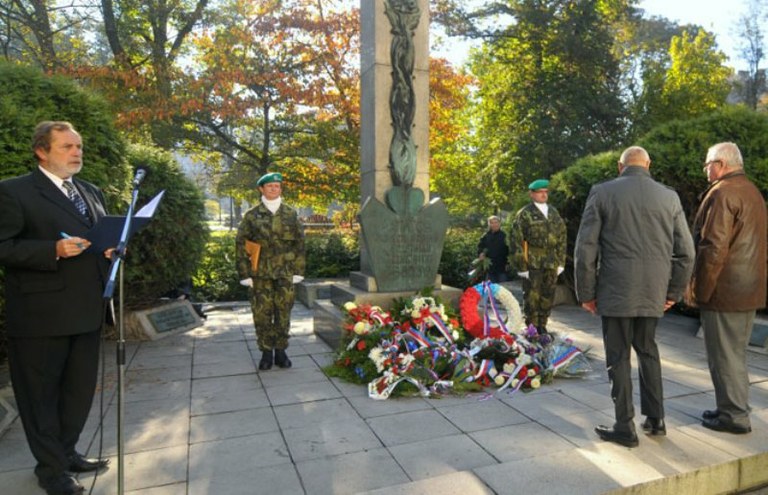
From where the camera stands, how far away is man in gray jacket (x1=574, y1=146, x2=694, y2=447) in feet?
10.6

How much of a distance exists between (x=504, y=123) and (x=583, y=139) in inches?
131

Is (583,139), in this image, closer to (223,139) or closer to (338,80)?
(338,80)

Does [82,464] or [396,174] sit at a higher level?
[396,174]

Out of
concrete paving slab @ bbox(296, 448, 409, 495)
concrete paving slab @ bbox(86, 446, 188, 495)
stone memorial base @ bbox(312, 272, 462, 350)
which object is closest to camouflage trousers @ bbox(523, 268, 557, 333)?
stone memorial base @ bbox(312, 272, 462, 350)

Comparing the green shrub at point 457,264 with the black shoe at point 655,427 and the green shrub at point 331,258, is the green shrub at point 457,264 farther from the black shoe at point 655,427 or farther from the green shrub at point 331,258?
the black shoe at point 655,427

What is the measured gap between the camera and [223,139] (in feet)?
42.6

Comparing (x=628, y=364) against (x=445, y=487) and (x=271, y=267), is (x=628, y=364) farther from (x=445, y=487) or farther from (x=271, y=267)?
(x=271, y=267)

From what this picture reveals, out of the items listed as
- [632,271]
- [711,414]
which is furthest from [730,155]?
[711,414]

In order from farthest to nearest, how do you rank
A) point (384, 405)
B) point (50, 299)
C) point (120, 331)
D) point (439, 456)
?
point (384, 405) → point (439, 456) → point (50, 299) → point (120, 331)

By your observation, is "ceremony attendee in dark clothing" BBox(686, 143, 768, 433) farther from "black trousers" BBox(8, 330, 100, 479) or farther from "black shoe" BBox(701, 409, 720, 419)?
"black trousers" BBox(8, 330, 100, 479)

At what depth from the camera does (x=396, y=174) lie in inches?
231

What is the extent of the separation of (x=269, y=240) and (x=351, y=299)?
116 cm

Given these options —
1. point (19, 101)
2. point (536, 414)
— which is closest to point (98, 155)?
point (19, 101)

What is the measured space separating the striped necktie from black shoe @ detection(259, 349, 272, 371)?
2678 mm
